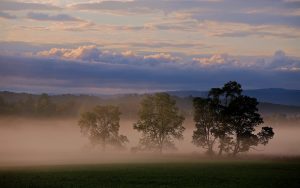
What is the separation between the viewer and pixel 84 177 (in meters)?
58.3

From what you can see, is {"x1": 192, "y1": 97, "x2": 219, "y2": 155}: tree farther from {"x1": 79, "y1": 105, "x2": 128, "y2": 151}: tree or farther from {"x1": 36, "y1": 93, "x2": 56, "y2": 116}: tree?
{"x1": 36, "y1": 93, "x2": 56, "y2": 116}: tree

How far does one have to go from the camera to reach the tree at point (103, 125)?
116 m

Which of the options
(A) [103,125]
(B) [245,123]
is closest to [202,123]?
(B) [245,123]

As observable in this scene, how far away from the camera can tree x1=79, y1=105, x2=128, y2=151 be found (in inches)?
4555

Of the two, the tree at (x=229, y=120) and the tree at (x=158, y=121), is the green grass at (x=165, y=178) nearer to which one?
the tree at (x=229, y=120)

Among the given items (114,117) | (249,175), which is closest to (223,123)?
(114,117)

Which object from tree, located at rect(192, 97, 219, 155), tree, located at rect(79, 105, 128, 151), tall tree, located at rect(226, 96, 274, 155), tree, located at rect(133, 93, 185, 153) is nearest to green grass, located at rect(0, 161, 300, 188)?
tall tree, located at rect(226, 96, 274, 155)

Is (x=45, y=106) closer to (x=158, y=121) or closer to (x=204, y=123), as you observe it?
(x=158, y=121)

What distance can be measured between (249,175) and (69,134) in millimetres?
131752

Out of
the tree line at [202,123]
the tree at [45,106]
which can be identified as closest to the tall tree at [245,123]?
the tree line at [202,123]

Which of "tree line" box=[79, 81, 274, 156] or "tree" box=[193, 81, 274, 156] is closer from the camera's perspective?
"tree" box=[193, 81, 274, 156]

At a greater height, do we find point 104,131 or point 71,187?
point 104,131

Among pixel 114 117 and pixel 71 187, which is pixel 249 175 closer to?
pixel 71 187

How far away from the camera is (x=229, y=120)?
97438 mm
